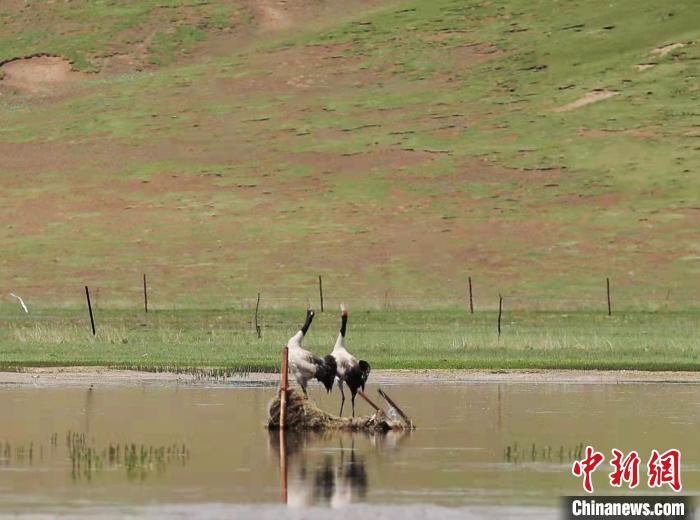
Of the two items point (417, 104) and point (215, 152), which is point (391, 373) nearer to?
point (215, 152)

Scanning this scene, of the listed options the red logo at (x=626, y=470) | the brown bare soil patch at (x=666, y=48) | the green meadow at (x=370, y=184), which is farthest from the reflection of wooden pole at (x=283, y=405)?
the brown bare soil patch at (x=666, y=48)

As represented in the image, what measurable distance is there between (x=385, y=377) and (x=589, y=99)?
64.2 metres

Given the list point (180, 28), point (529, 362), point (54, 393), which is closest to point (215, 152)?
point (180, 28)

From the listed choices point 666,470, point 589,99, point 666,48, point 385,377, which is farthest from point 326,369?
point 666,48

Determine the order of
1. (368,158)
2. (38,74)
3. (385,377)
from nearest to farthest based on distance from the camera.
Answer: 1. (385,377)
2. (368,158)
3. (38,74)

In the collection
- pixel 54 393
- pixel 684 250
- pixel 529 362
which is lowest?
pixel 684 250

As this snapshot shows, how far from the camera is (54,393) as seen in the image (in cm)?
2898

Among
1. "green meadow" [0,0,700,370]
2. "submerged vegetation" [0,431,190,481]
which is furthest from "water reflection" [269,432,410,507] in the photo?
"green meadow" [0,0,700,370]

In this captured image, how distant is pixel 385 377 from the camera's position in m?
32.4

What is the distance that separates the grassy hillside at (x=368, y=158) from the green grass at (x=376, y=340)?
24.3ft

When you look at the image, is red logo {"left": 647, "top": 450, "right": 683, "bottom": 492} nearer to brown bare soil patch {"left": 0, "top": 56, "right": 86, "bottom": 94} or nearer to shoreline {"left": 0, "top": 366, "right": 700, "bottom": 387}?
shoreline {"left": 0, "top": 366, "right": 700, "bottom": 387}

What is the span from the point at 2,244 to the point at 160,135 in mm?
24102

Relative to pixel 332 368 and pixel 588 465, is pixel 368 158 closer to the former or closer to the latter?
pixel 332 368

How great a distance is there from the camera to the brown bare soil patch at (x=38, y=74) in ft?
383
